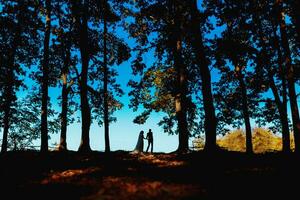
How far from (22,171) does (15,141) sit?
71.4 ft

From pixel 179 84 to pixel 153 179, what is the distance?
11.1 meters

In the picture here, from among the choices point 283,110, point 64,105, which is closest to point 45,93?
point 64,105

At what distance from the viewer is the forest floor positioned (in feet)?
28.6

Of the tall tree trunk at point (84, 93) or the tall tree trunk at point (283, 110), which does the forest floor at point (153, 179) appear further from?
the tall tree trunk at point (283, 110)

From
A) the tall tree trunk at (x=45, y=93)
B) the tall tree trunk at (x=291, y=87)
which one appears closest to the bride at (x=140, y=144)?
the tall tree trunk at (x=45, y=93)

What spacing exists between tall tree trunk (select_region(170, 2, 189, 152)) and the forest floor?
4.84 meters

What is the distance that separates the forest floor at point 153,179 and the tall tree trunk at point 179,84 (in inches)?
191

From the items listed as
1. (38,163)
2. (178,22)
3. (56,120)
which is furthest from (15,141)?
(178,22)

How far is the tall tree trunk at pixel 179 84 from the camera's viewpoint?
64.6 feet

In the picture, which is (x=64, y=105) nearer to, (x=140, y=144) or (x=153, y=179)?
(x=140, y=144)

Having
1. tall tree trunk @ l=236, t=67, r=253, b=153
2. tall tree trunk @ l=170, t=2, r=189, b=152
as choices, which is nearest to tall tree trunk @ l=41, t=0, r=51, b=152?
tall tree trunk @ l=170, t=2, r=189, b=152

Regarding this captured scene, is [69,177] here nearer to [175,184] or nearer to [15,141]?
[175,184]

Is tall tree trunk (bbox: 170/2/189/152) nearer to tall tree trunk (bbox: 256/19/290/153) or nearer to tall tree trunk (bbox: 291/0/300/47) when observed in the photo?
tall tree trunk (bbox: 256/19/290/153)

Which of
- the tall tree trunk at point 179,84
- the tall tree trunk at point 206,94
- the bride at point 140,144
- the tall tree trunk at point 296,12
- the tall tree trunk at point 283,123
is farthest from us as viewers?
the bride at point 140,144
